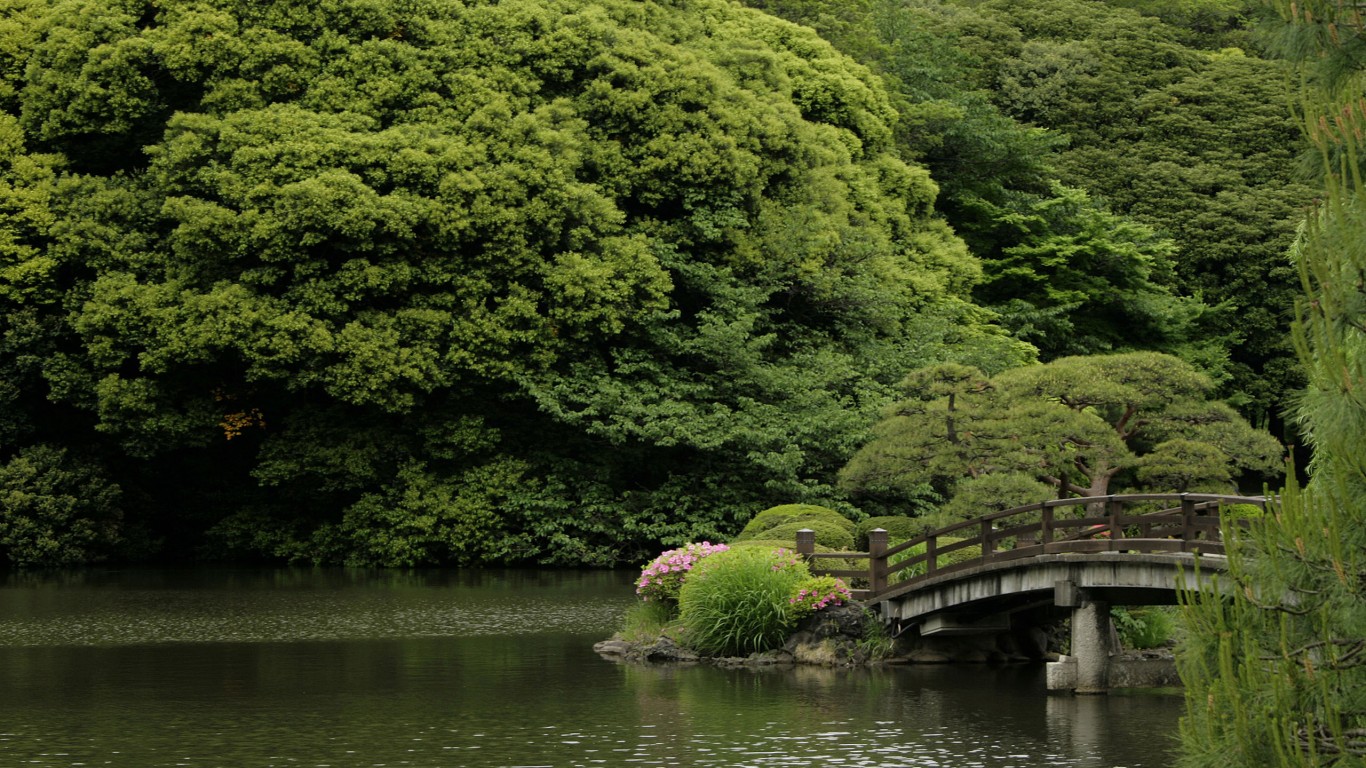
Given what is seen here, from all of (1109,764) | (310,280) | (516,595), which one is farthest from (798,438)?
(1109,764)

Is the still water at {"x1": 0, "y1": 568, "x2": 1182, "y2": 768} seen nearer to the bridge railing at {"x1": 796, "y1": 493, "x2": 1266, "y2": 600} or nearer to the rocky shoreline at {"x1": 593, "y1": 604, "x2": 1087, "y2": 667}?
the rocky shoreline at {"x1": 593, "y1": 604, "x2": 1087, "y2": 667}

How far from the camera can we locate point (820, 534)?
22.2 metres

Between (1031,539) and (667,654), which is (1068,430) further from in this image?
(667,654)

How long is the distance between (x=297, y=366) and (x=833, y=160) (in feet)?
39.4

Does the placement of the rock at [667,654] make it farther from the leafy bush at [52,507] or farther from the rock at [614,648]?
the leafy bush at [52,507]

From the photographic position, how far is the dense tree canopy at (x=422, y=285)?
30.6 m

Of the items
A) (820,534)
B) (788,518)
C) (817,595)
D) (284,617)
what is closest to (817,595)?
(817,595)

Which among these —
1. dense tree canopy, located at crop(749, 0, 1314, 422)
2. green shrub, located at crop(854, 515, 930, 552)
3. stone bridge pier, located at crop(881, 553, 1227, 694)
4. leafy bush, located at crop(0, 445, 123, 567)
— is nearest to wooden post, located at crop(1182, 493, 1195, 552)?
stone bridge pier, located at crop(881, 553, 1227, 694)

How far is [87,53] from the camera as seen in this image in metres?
31.5

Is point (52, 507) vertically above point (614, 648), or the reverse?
point (52, 507)

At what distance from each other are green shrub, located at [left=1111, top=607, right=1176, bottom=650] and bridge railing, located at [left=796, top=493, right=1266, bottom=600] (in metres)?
1.11

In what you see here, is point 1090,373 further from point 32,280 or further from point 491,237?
point 32,280

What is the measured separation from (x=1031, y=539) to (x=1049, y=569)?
95cm

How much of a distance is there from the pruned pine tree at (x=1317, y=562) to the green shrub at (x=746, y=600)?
12.4 m
